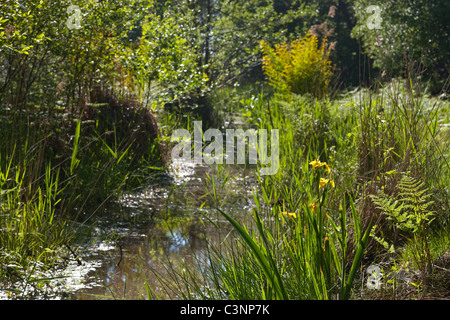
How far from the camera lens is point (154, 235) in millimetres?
3607

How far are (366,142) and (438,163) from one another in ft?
1.46

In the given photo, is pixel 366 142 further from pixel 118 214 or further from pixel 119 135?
pixel 119 135

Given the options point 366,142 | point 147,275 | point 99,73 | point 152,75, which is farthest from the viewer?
point 152,75

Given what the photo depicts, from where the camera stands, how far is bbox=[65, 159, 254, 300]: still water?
2.79m

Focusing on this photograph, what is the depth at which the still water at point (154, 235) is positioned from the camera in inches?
110

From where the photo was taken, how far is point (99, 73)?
4.84m
